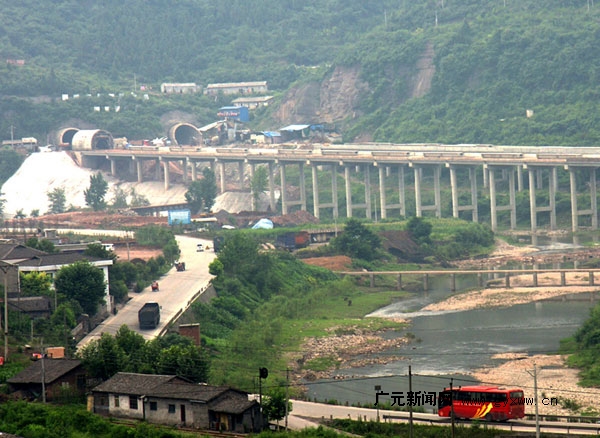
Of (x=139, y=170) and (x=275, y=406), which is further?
(x=139, y=170)

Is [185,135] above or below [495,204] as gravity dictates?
above

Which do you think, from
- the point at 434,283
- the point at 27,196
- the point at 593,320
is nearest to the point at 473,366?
the point at 593,320

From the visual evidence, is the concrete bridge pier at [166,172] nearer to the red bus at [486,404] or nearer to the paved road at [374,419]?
the paved road at [374,419]

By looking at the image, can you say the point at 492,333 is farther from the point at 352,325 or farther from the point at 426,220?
the point at 426,220

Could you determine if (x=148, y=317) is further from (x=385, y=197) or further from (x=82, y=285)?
(x=385, y=197)

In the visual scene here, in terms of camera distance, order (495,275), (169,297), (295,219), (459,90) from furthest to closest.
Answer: (459,90)
(295,219)
(495,275)
(169,297)

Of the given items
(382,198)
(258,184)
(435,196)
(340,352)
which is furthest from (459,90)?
(340,352)

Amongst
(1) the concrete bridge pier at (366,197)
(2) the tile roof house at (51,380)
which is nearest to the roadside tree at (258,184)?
(1) the concrete bridge pier at (366,197)
